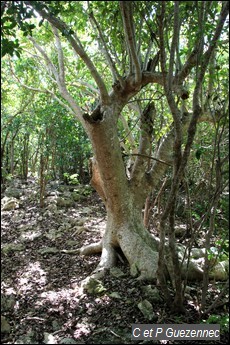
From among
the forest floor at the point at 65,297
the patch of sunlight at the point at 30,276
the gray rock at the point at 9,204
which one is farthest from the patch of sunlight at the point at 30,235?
the gray rock at the point at 9,204

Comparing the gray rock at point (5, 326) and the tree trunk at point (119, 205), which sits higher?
the tree trunk at point (119, 205)

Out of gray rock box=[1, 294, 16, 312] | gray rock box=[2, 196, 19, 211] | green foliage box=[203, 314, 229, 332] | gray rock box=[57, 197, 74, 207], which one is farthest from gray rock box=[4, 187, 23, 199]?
green foliage box=[203, 314, 229, 332]

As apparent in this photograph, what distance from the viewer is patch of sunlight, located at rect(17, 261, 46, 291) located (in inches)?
160

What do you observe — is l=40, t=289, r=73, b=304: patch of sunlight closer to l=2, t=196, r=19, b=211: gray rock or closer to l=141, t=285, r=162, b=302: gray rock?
l=141, t=285, r=162, b=302: gray rock

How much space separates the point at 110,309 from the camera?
3.42 metres

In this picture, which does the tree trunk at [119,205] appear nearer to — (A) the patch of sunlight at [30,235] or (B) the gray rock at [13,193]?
(A) the patch of sunlight at [30,235]

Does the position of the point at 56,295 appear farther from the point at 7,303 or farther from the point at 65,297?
the point at 7,303

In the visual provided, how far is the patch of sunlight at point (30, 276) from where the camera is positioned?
4055mm

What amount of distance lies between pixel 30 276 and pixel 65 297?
3.06 ft

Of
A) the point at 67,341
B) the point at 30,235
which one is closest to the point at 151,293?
the point at 67,341

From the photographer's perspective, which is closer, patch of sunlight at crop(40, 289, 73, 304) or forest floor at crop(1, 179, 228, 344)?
forest floor at crop(1, 179, 228, 344)

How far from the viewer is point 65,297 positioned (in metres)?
3.71

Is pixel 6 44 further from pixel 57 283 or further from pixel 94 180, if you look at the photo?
pixel 57 283

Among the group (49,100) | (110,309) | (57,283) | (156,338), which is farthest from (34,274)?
(49,100)
